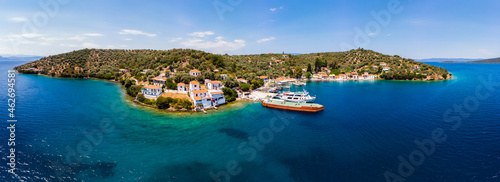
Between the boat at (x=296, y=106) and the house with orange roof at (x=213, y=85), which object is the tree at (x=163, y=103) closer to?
the house with orange roof at (x=213, y=85)

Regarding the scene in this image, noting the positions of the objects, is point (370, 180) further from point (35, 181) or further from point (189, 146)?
point (35, 181)

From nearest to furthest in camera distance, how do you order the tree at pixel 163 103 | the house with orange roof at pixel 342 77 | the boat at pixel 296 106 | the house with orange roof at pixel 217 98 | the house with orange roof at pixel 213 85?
the tree at pixel 163 103
the boat at pixel 296 106
the house with orange roof at pixel 217 98
the house with orange roof at pixel 213 85
the house with orange roof at pixel 342 77

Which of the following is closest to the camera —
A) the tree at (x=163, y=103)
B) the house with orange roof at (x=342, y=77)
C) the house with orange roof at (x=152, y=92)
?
the tree at (x=163, y=103)

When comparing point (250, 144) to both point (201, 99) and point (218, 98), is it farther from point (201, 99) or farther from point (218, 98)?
point (218, 98)

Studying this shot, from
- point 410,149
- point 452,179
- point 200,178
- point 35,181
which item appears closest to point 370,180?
point 452,179

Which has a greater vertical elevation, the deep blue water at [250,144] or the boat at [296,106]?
the boat at [296,106]

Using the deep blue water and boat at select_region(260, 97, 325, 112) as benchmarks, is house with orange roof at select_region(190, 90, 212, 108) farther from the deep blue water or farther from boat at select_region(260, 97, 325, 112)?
boat at select_region(260, 97, 325, 112)

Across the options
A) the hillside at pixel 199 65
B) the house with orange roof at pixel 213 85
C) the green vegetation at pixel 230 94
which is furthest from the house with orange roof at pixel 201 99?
the hillside at pixel 199 65
